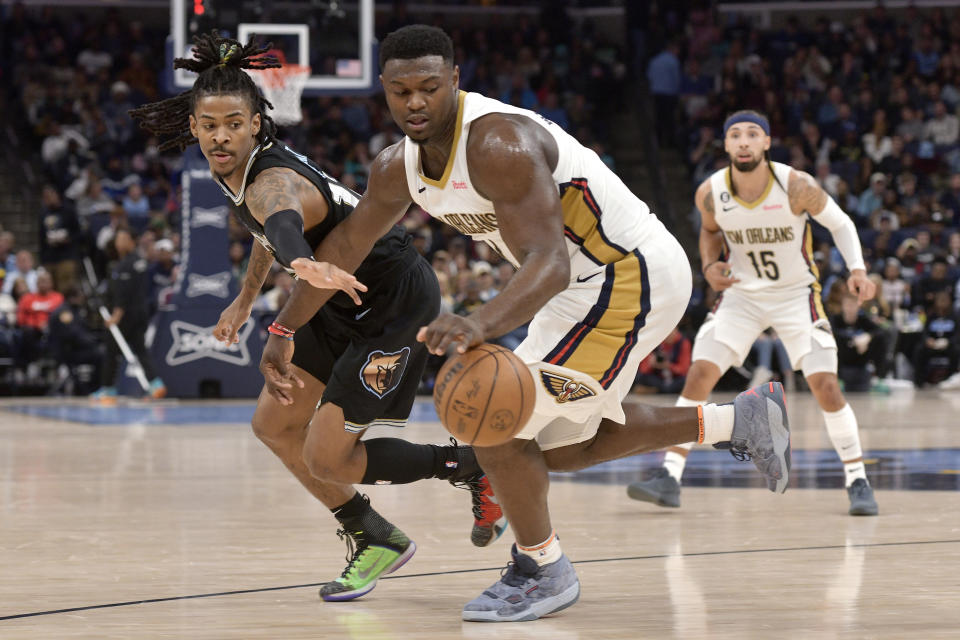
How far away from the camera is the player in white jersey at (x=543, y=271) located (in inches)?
145

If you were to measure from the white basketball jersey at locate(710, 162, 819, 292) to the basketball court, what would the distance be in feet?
3.65

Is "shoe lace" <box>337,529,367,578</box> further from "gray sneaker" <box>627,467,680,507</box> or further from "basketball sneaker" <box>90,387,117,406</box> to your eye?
"basketball sneaker" <box>90,387,117,406</box>

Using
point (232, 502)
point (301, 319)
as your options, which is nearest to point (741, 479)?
point (232, 502)

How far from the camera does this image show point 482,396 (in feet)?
11.5

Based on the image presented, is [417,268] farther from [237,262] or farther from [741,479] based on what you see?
[237,262]

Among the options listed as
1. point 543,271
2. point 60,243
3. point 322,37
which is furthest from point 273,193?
point 60,243

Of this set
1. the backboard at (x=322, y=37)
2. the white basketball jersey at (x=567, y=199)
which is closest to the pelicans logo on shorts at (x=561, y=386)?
the white basketball jersey at (x=567, y=199)

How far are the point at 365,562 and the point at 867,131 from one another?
17551 millimetres

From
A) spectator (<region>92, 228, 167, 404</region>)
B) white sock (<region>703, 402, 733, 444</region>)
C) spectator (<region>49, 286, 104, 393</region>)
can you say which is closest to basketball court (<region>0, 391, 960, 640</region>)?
white sock (<region>703, 402, 733, 444</region>)

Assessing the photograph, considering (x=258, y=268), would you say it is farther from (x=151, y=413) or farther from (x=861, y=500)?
(x=151, y=413)

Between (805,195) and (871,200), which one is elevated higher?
(871,200)

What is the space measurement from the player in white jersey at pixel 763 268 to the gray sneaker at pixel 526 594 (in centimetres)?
256

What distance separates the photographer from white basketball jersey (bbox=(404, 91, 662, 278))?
3879 millimetres

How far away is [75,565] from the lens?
4781 millimetres
